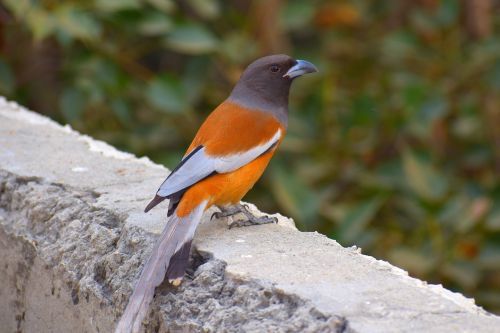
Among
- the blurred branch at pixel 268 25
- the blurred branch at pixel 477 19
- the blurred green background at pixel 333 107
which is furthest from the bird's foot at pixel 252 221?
the blurred branch at pixel 477 19

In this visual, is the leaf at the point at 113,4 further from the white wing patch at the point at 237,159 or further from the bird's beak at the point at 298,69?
the white wing patch at the point at 237,159

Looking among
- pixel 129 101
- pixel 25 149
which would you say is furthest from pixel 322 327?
pixel 129 101

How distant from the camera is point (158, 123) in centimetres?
658

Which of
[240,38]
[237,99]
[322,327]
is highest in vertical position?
[240,38]

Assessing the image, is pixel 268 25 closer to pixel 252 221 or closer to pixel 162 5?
pixel 162 5

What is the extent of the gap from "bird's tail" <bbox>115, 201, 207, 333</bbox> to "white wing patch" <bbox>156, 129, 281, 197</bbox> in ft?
0.37

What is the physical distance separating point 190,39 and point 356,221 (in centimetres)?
138

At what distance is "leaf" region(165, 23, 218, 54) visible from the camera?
5949 mm

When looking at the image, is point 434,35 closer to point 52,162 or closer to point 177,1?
point 177,1

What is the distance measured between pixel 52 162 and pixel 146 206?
63 centimetres

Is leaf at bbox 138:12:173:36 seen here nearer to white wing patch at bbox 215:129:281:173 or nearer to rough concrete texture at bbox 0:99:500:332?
rough concrete texture at bbox 0:99:500:332

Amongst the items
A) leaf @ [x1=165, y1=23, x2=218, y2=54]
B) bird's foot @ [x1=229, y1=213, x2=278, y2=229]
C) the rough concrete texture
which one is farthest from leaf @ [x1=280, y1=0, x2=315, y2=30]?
bird's foot @ [x1=229, y1=213, x2=278, y2=229]

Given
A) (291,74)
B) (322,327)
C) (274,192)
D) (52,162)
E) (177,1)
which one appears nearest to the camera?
(322,327)

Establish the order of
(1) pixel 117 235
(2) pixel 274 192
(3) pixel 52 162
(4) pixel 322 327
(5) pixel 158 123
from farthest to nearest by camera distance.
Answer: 1. (5) pixel 158 123
2. (2) pixel 274 192
3. (3) pixel 52 162
4. (1) pixel 117 235
5. (4) pixel 322 327
